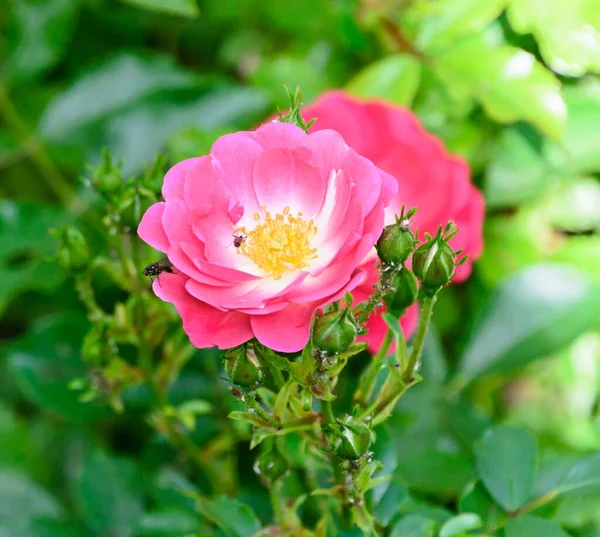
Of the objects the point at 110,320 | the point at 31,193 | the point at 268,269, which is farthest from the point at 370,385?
the point at 31,193

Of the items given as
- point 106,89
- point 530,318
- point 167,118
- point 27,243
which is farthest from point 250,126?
point 530,318

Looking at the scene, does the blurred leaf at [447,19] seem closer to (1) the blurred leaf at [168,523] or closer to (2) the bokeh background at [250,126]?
(2) the bokeh background at [250,126]

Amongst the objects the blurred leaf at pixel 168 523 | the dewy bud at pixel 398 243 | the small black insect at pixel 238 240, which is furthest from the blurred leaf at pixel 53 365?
the dewy bud at pixel 398 243

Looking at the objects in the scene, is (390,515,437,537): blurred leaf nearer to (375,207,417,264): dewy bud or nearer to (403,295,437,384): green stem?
(403,295,437,384): green stem

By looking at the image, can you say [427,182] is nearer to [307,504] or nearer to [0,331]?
[307,504]

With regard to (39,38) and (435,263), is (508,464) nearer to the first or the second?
(435,263)
